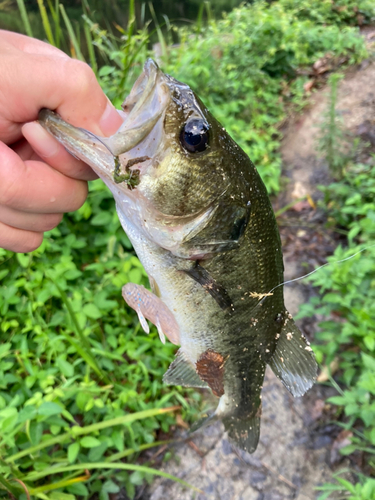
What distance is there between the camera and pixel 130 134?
3.35 feet

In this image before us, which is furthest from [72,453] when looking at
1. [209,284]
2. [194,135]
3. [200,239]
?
[194,135]

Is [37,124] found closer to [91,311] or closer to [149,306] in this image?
[149,306]

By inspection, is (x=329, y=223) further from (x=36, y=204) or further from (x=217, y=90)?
(x=36, y=204)

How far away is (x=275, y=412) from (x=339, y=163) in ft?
8.62

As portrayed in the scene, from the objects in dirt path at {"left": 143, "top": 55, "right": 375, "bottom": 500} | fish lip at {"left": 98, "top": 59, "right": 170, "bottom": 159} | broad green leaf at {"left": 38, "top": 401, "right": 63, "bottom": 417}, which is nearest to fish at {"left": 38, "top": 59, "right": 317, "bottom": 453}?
fish lip at {"left": 98, "top": 59, "right": 170, "bottom": 159}

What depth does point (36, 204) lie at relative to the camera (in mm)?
1223

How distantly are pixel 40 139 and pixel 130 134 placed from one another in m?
0.34

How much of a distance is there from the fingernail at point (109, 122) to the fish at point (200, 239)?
5 cm

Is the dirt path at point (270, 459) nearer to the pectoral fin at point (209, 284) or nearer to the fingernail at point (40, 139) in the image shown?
the pectoral fin at point (209, 284)

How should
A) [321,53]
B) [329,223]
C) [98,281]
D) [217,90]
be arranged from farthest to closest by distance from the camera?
[321,53] → [217,90] → [329,223] → [98,281]

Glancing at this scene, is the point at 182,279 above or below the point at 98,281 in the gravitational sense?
above

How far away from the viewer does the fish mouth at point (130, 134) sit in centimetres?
104

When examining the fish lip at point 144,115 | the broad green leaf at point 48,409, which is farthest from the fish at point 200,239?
the broad green leaf at point 48,409

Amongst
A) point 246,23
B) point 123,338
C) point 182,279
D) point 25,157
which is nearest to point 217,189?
point 182,279
